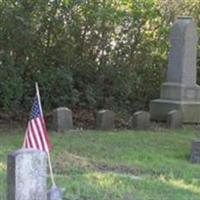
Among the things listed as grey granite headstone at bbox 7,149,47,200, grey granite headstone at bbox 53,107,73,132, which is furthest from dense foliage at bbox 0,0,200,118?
grey granite headstone at bbox 7,149,47,200

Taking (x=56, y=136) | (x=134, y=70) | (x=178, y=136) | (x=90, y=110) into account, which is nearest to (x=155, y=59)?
(x=134, y=70)

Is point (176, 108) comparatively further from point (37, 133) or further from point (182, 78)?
point (37, 133)

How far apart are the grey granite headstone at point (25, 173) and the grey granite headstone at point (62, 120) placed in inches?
291

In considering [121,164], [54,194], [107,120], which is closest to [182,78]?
[107,120]

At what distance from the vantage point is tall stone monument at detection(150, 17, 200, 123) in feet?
54.3

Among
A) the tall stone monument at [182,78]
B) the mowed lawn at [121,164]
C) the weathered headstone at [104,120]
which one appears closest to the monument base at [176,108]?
the tall stone monument at [182,78]

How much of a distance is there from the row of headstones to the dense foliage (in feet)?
3.63

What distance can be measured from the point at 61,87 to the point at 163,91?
2.74 meters

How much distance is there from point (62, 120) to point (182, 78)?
12.7ft

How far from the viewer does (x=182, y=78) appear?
16703 millimetres

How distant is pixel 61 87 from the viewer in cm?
1544

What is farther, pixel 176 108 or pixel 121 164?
pixel 176 108

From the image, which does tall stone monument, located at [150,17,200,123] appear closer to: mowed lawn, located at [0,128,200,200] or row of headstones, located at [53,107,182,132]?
row of headstones, located at [53,107,182,132]

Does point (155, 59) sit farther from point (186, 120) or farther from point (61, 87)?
point (61, 87)
